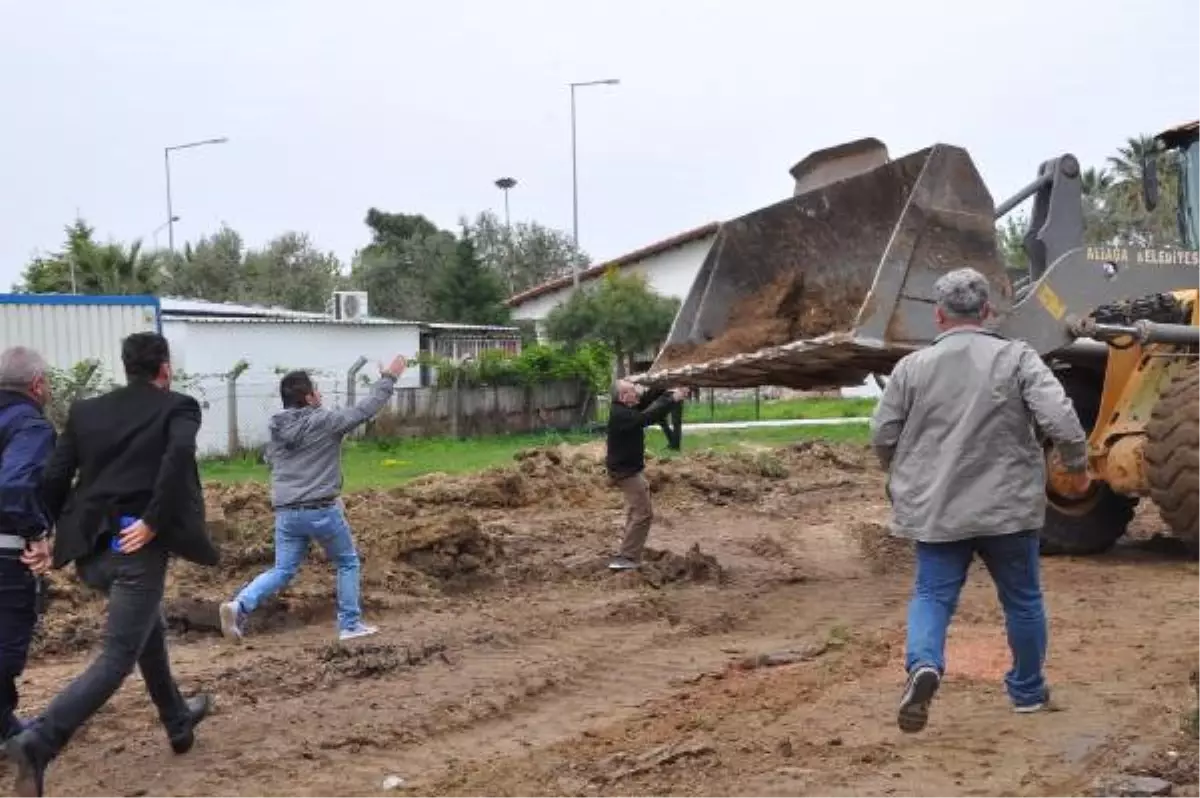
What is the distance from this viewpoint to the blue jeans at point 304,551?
8.46 metres

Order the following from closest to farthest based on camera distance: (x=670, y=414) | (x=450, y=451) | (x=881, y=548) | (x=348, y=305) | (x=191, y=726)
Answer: (x=191, y=726), (x=881, y=548), (x=670, y=414), (x=450, y=451), (x=348, y=305)

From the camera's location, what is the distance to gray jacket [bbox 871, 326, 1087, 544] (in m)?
5.74

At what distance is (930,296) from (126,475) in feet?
16.0

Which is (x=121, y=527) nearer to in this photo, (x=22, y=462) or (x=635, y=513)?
(x=22, y=462)

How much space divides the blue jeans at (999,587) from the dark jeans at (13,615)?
11.7ft

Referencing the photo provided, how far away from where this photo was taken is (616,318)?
3806 centimetres

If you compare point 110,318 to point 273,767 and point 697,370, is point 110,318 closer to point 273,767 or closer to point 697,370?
point 697,370

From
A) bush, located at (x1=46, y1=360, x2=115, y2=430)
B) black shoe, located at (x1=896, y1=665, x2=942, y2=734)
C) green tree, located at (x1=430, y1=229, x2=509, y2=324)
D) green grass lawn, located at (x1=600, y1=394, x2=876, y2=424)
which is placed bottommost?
green grass lawn, located at (x1=600, y1=394, x2=876, y2=424)

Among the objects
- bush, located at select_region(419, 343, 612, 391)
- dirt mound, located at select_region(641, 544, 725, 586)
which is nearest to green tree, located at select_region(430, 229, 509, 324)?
bush, located at select_region(419, 343, 612, 391)

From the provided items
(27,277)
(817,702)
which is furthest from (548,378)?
(27,277)

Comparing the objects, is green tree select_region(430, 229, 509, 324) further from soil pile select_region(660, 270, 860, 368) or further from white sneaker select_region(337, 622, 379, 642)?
white sneaker select_region(337, 622, 379, 642)

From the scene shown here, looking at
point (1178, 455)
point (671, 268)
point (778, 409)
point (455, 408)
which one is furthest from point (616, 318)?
point (1178, 455)

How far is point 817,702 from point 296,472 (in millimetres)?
3449

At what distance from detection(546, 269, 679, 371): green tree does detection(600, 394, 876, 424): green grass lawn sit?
2.17 m
